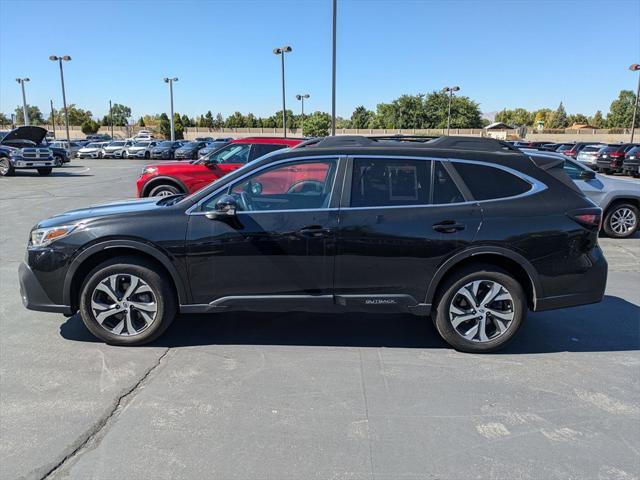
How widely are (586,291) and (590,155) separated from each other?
28626mm

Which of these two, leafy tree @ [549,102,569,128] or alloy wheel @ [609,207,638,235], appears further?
leafy tree @ [549,102,569,128]

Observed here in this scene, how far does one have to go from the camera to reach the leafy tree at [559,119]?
396ft

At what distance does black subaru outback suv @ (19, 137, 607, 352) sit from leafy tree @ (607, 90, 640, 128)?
10982cm

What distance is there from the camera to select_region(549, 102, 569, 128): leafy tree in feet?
396

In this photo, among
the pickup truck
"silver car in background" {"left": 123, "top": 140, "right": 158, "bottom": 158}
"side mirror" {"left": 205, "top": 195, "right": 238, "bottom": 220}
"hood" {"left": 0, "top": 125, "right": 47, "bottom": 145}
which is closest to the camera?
"side mirror" {"left": 205, "top": 195, "right": 238, "bottom": 220}

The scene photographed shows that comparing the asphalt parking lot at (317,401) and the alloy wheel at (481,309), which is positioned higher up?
the alloy wheel at (481,309)

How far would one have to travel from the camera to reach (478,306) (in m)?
4.34

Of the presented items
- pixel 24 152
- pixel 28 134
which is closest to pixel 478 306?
pixel 24 152

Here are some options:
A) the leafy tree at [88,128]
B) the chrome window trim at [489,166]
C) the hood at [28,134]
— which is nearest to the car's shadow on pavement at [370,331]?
the chrome window trim at [489,166]

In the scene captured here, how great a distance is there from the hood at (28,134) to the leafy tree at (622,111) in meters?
104

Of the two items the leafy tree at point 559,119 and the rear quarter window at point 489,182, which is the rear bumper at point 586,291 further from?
the leafy tree at point 559,119

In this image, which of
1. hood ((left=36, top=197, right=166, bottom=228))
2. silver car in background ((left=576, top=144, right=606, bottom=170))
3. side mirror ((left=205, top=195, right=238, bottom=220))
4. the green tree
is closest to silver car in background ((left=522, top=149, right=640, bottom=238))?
side mirror ((left=205, top=195, right=238, bottom=220))

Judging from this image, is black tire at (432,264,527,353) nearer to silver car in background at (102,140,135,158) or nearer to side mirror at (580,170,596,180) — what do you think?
side mirror at (580,170,596,180)

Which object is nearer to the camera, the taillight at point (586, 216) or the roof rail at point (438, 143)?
the taillight at point (586, 216)
